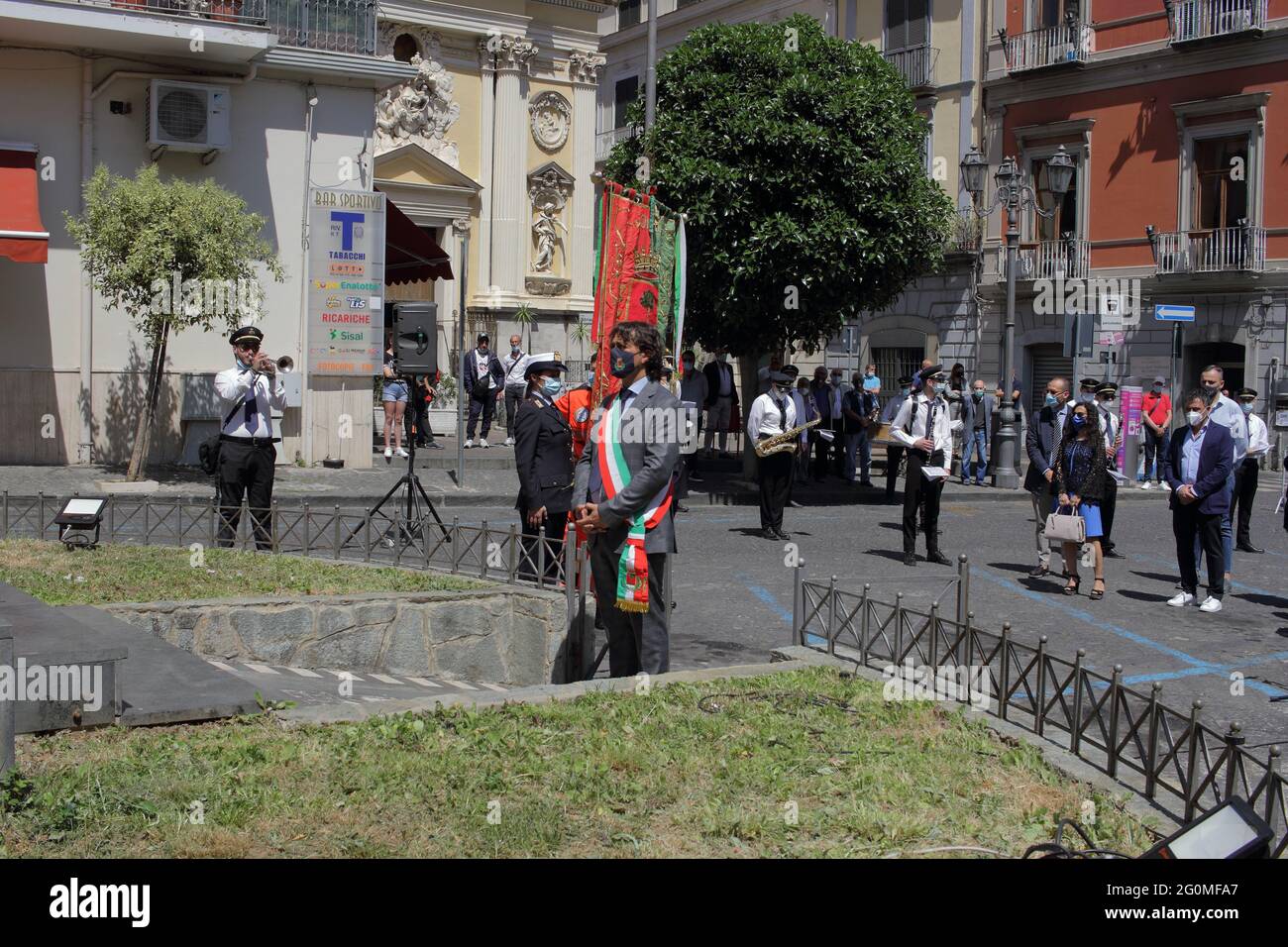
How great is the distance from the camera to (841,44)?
68.9 ft

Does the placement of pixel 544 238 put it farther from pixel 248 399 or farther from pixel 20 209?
pixel 248 399

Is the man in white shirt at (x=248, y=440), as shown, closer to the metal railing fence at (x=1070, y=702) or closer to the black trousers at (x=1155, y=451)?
the metal railing fence at (x=1070, y=702)

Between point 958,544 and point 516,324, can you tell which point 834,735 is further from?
point 516,324

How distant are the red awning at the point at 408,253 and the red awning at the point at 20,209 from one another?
591 centimetres

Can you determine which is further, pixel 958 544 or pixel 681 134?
pixel 681 134

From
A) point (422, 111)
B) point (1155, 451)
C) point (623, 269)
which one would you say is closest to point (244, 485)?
point (623, 269)

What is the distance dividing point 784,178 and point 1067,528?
879 centimetres

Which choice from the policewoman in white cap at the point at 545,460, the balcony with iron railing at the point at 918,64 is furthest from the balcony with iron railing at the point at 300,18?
the balcony with iron railing at the point at 918,64

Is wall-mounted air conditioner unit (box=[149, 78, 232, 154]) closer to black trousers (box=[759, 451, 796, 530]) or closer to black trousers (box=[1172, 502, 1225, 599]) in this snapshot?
black trousers (box=[759, 451, 796, 530])

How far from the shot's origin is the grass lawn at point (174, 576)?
9.22 m

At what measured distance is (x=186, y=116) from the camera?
18703mm

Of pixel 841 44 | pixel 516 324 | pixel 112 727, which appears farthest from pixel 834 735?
pixel 516 324
